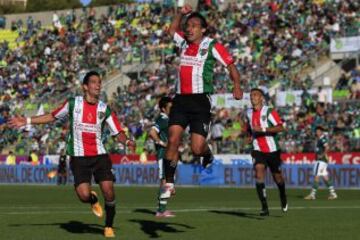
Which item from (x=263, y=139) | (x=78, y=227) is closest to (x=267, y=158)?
(x=263, y=139)

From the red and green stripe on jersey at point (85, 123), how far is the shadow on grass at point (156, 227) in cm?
149

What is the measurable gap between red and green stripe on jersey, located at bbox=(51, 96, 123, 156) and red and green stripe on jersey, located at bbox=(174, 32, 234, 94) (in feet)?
4.07

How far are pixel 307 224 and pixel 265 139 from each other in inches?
134

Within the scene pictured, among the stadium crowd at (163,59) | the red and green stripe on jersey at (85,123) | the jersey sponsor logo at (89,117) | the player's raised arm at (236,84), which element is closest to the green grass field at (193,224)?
the red and green stripe on jersey at (85,123)

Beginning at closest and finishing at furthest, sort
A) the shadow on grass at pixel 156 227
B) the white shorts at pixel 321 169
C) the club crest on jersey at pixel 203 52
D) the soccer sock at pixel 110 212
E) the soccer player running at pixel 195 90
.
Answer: the soccer player running at pixel 195 90 → the club crest on jersey at pixel 203 52 → the soccer sock at pixel 110 212 → the shadow on grass at pixel 156 227 → the white shorts at pixel 321 169

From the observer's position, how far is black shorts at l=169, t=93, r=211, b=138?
44.5 feet

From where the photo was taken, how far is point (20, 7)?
97625mm

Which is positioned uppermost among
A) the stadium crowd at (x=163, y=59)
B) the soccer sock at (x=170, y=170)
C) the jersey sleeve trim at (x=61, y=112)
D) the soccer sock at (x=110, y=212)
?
the stadium crowd at (x=163, y=59)

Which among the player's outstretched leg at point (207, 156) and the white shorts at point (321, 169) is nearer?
the player's outstretched leg at point (207, 156)

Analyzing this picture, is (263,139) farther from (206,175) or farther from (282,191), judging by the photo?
(206,175)

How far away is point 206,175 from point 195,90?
30.2 m

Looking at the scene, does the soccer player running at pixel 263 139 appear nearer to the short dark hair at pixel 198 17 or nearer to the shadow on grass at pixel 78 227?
the shadow on grass at pixel 78 227

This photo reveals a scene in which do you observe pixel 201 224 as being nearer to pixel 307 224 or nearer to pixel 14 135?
pixel 307 224

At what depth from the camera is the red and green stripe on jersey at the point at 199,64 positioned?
13.8 m
